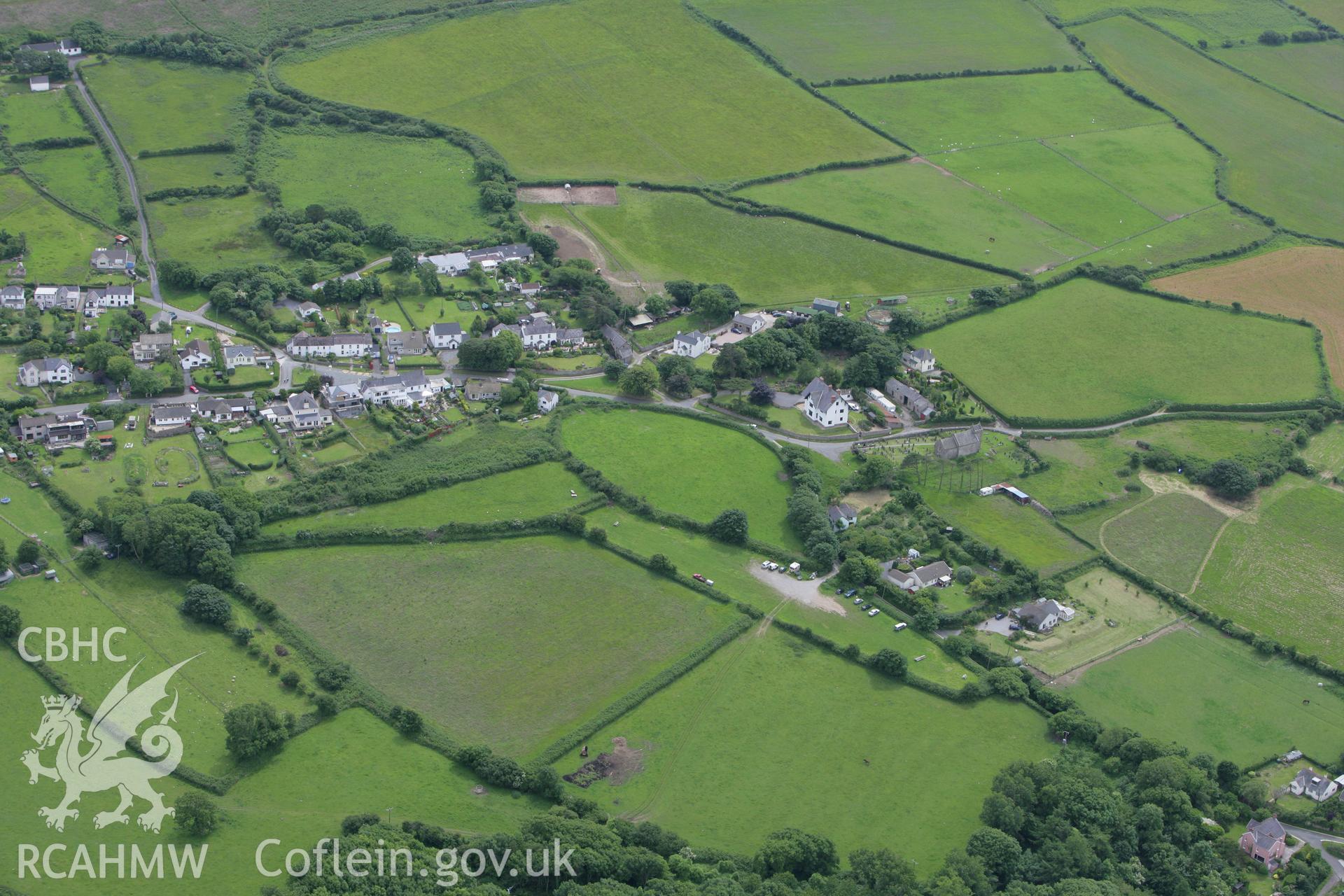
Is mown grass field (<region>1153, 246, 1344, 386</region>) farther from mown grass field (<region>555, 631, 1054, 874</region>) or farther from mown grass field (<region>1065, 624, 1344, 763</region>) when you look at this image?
mown grass field (<region>555, 631, 1054, 874</region>)

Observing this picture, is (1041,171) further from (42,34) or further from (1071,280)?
(42,34)

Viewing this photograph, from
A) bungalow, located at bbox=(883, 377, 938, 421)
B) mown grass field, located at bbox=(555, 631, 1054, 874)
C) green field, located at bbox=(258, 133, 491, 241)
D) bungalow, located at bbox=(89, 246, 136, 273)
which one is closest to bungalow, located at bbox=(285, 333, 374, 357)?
bungalow, located at bbox=(89, 246, 136, 273)

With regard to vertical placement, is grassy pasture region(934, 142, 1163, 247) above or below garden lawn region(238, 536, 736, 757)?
above

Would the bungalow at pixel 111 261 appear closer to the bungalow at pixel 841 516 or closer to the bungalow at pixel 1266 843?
the bungalow at pixel 841 516

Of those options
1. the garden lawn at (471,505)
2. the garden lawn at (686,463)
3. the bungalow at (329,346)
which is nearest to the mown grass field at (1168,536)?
the garden lawn at (686,463)

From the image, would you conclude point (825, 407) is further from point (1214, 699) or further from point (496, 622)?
point (1214, 699)
